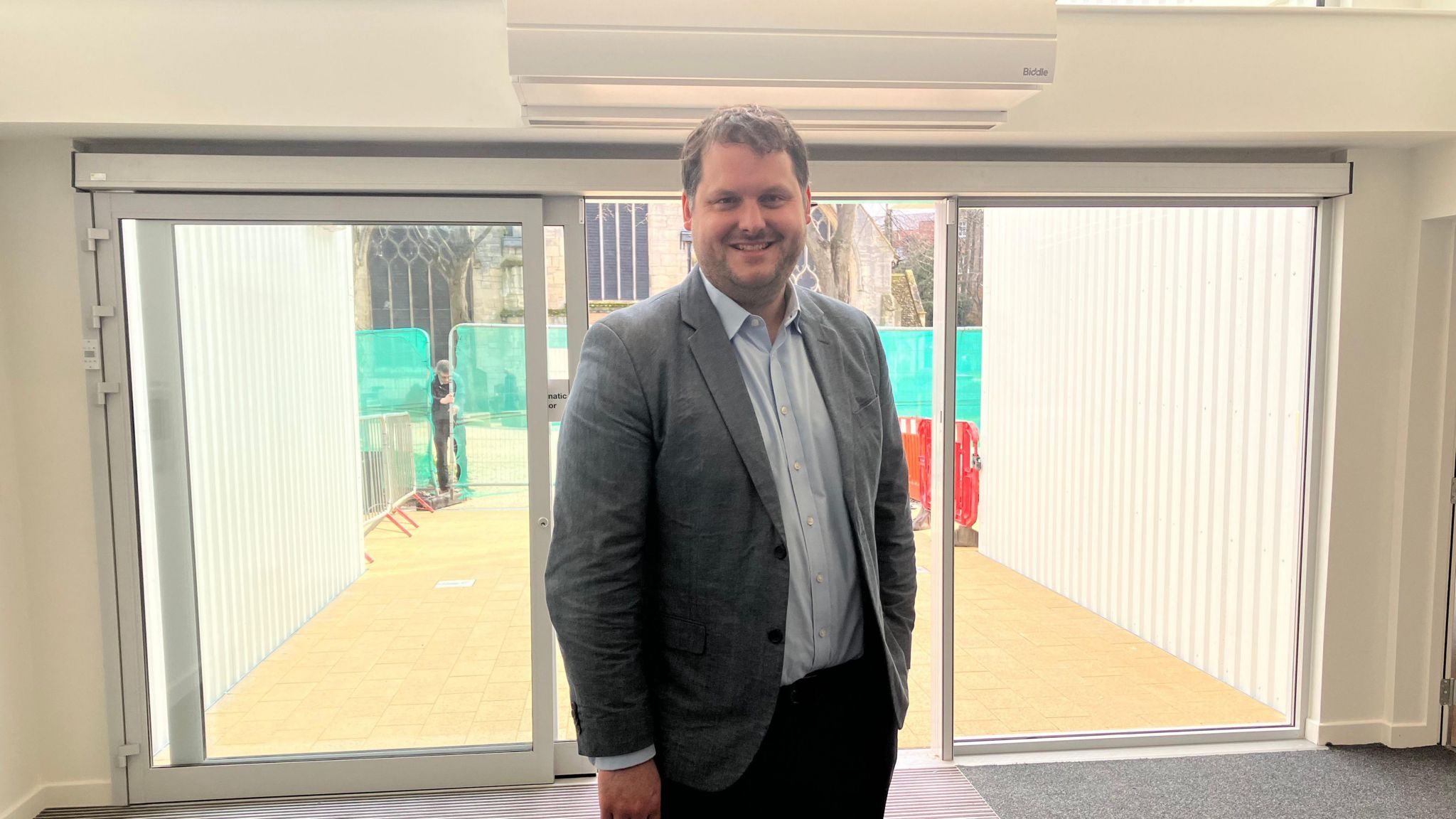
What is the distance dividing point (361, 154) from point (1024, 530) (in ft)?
14.8

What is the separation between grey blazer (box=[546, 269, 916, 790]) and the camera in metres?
1.23

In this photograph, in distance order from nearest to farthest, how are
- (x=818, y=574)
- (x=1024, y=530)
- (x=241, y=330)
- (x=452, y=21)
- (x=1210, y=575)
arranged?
1. (x=818, y=574)
2. (x=452, y=21)
3. (x=241, y=330)
4. (x=1210, y=575)
5. (x=1024, y=530)

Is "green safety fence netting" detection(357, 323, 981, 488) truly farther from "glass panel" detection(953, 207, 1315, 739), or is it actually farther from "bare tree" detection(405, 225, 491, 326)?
"glass panel" detection(953, 207, 1315, 739)

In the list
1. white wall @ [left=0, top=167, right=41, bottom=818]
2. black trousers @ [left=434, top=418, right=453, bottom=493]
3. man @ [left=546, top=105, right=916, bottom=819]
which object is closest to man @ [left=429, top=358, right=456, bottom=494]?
black trousers @ [left=434, top=418, right=453, bottom=493]

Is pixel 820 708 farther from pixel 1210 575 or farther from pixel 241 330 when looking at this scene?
pixel 1210 575

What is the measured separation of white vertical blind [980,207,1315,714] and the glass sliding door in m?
2.25

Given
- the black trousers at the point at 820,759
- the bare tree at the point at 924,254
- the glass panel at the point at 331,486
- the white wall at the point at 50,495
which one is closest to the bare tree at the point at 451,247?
the glass panel at the point at 331,486

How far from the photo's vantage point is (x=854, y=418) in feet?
4.69

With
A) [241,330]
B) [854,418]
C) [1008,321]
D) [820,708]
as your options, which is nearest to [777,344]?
[854,418]

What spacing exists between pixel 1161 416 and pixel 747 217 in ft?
12.0

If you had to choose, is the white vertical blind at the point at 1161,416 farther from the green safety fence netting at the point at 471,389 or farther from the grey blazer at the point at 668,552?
the grey blazer at the point at 668,552

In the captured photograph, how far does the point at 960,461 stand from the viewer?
595 cm

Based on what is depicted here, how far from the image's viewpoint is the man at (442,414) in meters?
2.99

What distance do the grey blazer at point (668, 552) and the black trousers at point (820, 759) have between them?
1.9 inches
